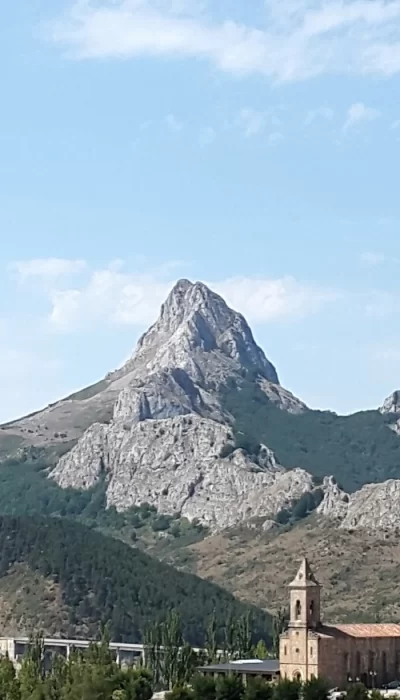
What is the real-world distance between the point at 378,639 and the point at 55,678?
30.2 meters

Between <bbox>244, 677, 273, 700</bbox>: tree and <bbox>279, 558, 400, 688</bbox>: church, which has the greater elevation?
<bbox>279, 558, 400, 688</bbox>: church

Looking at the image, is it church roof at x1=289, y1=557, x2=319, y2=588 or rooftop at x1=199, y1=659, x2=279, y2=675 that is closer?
church roof at x1=289, y1=557, x2=319, y2=588

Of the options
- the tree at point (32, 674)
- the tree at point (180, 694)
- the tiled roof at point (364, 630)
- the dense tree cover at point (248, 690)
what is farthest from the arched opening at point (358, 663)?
the tree at point (32, 674)

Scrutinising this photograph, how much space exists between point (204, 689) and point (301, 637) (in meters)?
11.2

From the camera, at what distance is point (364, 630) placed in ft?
453

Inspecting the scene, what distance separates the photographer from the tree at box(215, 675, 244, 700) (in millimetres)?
126000

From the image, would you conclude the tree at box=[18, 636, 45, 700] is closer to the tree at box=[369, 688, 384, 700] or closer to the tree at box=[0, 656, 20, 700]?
the tree at box=[0, 656, 20, 700]

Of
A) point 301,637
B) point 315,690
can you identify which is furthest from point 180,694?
point 301,637

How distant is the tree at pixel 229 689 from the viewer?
413 ft

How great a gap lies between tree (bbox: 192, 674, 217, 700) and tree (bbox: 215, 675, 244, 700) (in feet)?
2.46

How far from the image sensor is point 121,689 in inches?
5349

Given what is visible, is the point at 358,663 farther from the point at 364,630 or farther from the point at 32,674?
the point at 32,674

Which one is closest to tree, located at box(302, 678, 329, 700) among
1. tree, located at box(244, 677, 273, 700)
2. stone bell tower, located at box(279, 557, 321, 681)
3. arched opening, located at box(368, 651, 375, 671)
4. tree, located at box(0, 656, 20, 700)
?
tree, located at box(244, 677, 273, 700)

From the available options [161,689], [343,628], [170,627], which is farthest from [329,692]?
[170,627]
